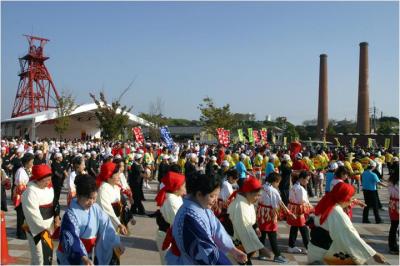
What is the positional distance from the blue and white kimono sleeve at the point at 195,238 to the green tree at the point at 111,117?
92.6 feet

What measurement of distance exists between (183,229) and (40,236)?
2.43m

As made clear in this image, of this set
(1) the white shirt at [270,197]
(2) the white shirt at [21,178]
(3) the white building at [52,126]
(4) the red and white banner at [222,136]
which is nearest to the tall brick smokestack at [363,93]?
(3) the white building at [52,126]

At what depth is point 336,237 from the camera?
4195mm

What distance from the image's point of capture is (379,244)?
797cm

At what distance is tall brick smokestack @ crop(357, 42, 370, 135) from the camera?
158ft

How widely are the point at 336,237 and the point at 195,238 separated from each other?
1.94 meters

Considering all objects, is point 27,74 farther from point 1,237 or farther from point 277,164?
point 1,237

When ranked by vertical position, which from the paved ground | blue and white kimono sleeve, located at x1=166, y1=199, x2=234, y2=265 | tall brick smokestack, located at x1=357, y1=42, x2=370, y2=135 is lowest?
the paved ground

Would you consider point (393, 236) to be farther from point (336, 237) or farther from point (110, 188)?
point (110, 188)

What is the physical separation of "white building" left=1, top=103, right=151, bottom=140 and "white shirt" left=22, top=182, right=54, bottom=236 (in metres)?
30.5

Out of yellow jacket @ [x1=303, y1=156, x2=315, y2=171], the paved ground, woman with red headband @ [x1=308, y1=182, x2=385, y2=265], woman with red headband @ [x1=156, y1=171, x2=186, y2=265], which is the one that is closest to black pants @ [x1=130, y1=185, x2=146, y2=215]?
the paved ground

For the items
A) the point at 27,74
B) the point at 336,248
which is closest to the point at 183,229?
the point at 336,248

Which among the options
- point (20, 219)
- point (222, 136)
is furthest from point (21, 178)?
point (222, 136)

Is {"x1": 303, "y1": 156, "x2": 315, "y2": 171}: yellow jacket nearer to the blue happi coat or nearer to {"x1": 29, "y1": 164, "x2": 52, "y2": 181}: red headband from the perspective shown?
{"x1": 29, "y1": 164, "x2": 52, "y2": 181}: red headband
